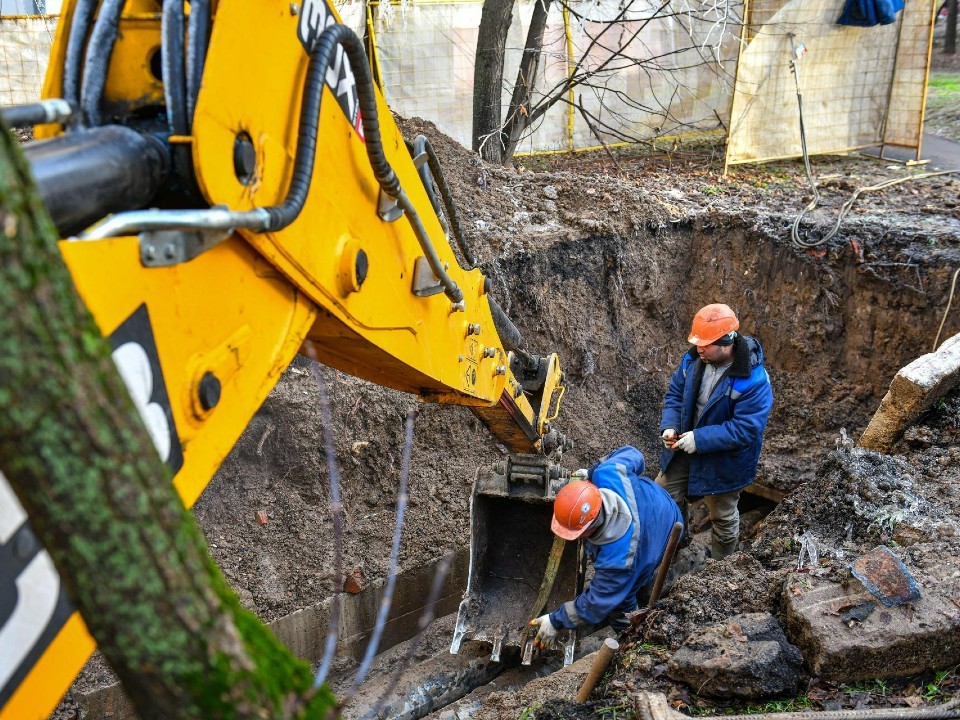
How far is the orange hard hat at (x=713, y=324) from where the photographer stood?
196 inches

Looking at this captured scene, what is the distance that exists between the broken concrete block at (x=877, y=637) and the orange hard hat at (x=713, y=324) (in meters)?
2.02

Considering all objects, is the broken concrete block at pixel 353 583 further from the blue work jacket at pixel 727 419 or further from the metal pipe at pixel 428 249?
the metal pipe at pixel 428 249

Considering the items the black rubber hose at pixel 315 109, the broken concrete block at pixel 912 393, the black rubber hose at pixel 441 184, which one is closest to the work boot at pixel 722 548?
the broken concrete block at pixel 912 393

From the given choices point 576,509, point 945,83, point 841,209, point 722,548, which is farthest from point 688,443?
point 945,83

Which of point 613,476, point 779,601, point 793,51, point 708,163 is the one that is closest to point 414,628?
point 613,476

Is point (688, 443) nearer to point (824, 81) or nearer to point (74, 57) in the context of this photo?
point (74, 57)

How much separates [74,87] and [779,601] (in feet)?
11.1

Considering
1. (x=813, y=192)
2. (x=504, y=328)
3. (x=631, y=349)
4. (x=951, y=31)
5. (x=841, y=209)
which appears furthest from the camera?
(x=951, y=31)

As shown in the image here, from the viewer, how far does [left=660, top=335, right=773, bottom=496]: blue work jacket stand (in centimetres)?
516

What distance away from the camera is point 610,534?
432 centimetres

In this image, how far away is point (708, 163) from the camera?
1020 centimetres

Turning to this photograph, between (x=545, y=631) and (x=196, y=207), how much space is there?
3.45 metres

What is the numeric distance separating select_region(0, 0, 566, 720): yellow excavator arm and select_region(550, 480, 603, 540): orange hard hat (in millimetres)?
2125

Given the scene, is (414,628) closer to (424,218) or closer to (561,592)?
(561,592)
